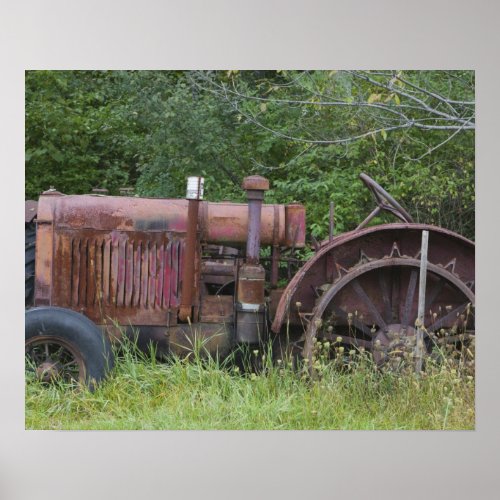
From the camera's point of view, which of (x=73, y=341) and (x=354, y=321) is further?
(x=354, y=321)

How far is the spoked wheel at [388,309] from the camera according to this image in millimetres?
5488

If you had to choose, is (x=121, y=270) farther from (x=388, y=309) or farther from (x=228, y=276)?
(x=388, y=309)

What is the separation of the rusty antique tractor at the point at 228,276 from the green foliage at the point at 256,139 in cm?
9

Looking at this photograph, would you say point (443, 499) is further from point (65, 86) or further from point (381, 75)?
point (65, 86)

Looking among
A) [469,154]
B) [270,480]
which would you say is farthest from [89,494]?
[469,154]

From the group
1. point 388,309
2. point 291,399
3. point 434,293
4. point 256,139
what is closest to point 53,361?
point 291,399

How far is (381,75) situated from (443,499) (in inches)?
82.6

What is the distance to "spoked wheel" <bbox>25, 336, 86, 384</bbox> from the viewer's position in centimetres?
540

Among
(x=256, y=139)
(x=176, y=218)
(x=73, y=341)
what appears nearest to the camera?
(x=73, y=341)

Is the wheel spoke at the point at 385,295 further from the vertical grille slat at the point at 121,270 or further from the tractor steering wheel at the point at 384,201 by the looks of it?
the vertical grille slat at the point at 121,270

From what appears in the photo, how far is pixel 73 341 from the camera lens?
5418 mm

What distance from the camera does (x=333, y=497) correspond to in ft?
17.8

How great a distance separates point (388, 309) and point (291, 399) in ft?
2.23

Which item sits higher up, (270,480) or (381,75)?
(381,75)
